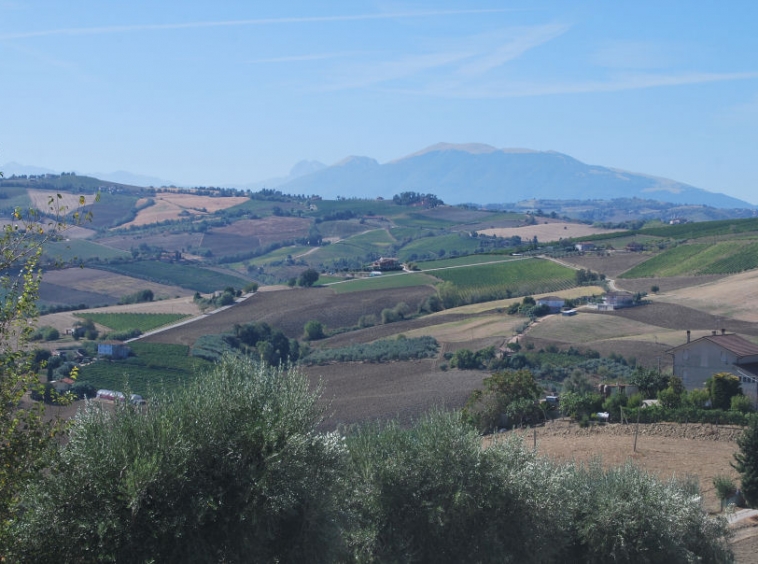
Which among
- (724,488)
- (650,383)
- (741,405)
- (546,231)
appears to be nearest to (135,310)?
(650,383)

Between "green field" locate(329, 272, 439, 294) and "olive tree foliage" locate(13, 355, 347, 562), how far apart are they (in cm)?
7999

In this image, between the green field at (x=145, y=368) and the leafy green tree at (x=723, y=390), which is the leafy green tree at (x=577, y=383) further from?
the green field at (x=145, y=368)

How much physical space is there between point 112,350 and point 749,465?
48937 millimetres

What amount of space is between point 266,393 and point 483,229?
541 feet

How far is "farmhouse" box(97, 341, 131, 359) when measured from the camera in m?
65.0

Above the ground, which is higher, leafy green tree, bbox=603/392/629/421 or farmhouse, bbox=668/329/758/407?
farmhouse, bbox=668/329/758/407

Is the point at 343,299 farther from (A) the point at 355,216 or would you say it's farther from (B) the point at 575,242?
(A) the point at 355,216

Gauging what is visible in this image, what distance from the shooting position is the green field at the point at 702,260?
89.2 m

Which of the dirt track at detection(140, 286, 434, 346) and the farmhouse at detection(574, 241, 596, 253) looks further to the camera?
the farmhouse at detection(574, 241, 596, 253)

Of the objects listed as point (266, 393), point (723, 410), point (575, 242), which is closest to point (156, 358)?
point (723, 410)

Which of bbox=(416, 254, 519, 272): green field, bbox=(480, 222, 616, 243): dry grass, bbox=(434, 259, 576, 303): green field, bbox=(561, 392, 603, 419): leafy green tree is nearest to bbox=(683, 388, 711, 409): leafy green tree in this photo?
bbox=(561, 392, 603, 419): leafy green tree

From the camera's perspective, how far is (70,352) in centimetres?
6419

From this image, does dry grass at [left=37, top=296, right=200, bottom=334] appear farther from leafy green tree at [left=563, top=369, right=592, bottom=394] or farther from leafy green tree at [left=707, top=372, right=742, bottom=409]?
leafy green tree at [left=707, top=372, right=742, bottom=409]

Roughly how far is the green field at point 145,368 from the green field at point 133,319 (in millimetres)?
9997
